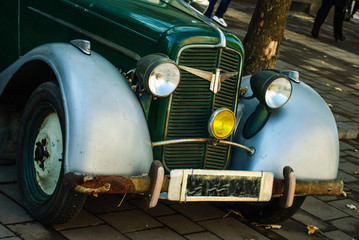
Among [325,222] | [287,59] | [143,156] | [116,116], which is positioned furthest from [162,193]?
[287,59]

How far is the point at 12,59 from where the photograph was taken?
4.81 metres

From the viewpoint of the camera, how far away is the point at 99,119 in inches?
132

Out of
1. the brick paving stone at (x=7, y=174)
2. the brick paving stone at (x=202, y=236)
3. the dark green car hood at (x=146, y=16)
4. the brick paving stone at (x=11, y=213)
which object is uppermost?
the dark green car hood at (x=146, y=16)

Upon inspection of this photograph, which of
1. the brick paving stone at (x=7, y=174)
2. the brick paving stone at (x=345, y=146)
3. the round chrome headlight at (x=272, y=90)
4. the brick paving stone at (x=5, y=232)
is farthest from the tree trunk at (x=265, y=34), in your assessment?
the brick paving stone at (x=5, y=232)

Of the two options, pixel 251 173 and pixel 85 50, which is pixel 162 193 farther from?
pixel 85 50

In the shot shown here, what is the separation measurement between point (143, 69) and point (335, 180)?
4.91 ft


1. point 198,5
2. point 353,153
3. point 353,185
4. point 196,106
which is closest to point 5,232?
point 196,106

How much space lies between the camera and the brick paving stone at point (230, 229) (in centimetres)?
403

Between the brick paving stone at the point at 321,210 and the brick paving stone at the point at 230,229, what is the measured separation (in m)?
0.77

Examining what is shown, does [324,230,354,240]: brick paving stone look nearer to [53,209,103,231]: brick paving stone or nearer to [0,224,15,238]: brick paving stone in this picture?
[53,209,103,231]: brick paving stone

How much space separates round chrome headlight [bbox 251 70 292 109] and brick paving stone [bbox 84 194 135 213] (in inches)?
45.6

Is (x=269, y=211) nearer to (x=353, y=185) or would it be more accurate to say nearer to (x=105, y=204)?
(x=105, y=204)

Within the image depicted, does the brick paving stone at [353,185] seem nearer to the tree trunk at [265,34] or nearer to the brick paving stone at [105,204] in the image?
the tree trunk at [265,34]

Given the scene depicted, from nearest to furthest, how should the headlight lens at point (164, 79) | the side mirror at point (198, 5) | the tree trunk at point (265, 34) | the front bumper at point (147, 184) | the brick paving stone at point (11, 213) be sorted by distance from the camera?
1. the front bumper at point (147, 184)
2. the headlight lens at point (164, 79)
3. the brick paving stone at point (11, 213)
4. the side mirror at point (198, 5)
5. the tree trunk at point (265, 34)
